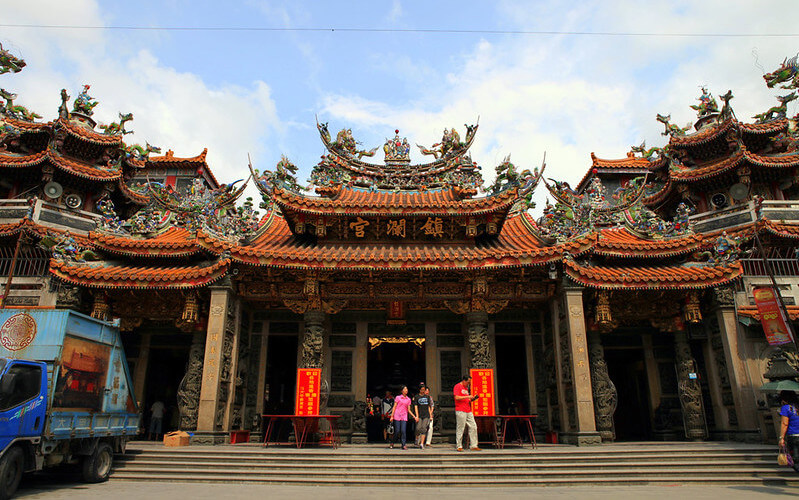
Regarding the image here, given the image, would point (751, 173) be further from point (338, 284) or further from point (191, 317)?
point (191, 317)

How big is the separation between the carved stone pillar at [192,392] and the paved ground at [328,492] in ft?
11.7

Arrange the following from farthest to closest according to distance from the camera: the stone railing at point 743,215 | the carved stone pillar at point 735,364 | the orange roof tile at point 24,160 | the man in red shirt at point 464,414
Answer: the orange roof tile at point 24,160 < the stone railing at point 743,215 < the carved stone pillar at point 735,364 < the man in red shirt at point 464,414

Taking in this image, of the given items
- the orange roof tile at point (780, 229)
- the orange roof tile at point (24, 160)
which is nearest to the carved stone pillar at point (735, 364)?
the orange roof tile at point (780, 229)

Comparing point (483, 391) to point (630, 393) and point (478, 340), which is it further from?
point (630, 393)

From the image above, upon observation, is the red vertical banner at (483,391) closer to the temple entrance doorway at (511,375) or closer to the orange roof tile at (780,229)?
the temple entrance doorway at (511,375)

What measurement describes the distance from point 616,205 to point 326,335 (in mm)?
9730

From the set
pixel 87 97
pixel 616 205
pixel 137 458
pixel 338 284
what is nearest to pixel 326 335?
pixel 338 284

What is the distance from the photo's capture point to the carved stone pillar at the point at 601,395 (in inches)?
467

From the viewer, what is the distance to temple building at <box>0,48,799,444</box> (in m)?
12.0

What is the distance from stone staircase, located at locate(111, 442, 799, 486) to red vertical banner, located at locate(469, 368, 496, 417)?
2301 millimetres

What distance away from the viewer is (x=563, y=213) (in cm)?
1280

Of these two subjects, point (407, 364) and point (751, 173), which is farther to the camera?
point (751, 173)

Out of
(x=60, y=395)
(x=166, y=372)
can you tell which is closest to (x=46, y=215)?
(x=166, y=372)

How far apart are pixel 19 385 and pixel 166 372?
10.4 meters
